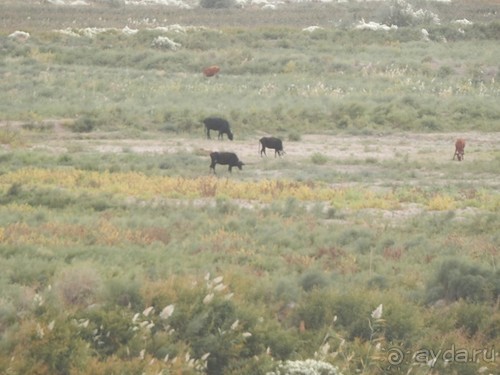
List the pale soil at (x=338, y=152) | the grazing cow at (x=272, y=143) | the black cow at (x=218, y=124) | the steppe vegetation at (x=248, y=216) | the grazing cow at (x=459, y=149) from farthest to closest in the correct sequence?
the black cow at (x=218, y=124) → the grazing cow at (x=272, y=143) → the grazing cow at (x=459, y=149) → the pale soil at (x=338, y=152) → the steppe vegetation at (x=248, y=216)

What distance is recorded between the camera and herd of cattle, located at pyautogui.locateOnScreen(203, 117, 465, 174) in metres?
24.0

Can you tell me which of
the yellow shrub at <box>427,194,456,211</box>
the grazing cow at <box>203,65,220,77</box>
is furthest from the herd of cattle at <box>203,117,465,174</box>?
the grazing cow at <box>203,65,220,77</box>

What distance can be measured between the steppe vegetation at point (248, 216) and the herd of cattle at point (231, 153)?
1.40 feet

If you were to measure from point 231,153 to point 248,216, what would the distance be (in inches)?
266

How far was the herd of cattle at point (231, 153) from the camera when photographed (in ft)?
78.8

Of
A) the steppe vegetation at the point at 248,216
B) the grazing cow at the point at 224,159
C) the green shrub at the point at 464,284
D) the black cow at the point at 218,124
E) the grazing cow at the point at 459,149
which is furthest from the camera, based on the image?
the black cow at the point at 218,124

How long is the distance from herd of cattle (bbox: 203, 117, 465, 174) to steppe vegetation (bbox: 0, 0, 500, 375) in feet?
1.40

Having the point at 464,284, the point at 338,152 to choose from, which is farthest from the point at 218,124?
the point at 464,284

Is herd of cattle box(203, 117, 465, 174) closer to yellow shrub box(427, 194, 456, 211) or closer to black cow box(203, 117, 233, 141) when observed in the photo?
black cow box(203, 117, 233, 141)

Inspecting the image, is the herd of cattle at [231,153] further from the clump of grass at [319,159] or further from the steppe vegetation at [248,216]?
the clump of grass at [319,159]

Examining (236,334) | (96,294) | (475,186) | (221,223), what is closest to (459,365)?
(236,334)

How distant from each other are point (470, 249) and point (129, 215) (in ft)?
23.1

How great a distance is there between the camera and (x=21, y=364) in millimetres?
8398

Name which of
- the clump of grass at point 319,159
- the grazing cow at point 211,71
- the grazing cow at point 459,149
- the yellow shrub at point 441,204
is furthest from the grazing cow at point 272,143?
the grazing cow at point 211,71
